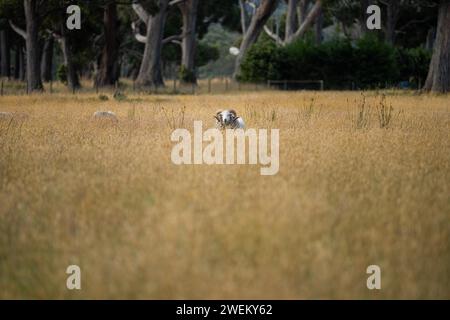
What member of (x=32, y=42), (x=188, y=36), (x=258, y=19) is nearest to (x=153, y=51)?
(x=188, y=36)

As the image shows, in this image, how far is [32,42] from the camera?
97.7 feet

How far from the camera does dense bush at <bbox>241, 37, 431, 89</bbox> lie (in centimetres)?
3928

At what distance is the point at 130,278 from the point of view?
454cm

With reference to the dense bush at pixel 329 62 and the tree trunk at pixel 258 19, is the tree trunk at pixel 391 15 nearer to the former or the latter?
the tree trunk at pixel 258 19

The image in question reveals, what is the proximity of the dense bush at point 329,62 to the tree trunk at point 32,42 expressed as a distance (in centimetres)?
1467

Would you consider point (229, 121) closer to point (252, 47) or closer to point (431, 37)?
point (252, 47)

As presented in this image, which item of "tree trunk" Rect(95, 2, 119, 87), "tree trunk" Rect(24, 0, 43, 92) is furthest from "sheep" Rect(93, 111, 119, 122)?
"tree trunk" Rect(95, 2, 119, 87)

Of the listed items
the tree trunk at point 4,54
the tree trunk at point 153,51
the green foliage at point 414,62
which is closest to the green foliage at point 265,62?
the tree trunk at point 153,51

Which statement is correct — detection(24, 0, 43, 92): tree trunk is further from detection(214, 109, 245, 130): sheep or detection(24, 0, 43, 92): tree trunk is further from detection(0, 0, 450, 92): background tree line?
detection(214, 109, 245, 130): sheep

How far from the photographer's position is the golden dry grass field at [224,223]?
14.7 ft

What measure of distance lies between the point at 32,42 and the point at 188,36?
21.3m
